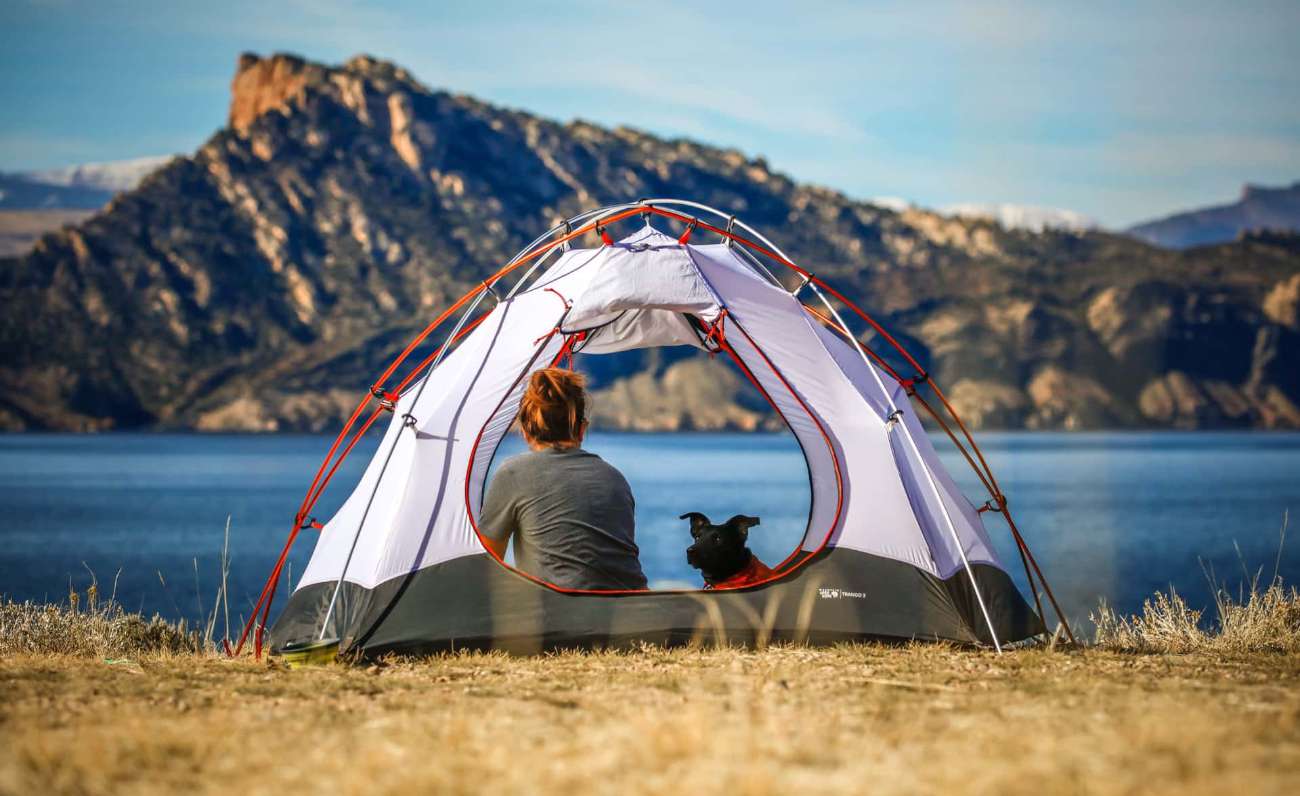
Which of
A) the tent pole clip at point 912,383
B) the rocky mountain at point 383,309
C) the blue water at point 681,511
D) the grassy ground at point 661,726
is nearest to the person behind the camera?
the grassy ground at point 661,726

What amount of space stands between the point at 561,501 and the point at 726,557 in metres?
1.19

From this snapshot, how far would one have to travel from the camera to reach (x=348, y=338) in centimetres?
16012

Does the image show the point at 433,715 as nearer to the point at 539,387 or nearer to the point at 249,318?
the point at 539,387

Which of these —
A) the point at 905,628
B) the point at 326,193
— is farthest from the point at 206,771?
the point at 326,193

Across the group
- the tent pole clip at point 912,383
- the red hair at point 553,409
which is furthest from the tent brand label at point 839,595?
the red hair at point 553,409

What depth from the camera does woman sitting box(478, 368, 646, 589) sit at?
23.5 feet

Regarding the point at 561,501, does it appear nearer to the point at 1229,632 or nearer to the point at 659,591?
the point at 659,591

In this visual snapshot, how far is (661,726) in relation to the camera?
4.48 metres

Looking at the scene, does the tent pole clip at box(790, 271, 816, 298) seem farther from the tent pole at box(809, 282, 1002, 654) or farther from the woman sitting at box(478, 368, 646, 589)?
the woman sitting at box(478, 368, 646, 589)

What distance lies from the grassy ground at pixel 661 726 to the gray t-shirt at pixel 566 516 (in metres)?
0.72

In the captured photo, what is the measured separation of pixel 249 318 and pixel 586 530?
168 m

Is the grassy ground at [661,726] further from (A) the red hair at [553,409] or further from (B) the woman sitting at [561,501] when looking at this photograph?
(A) the red hair at [553,409]

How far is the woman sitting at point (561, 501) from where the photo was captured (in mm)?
7148

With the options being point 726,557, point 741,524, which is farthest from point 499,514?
point 741,524
